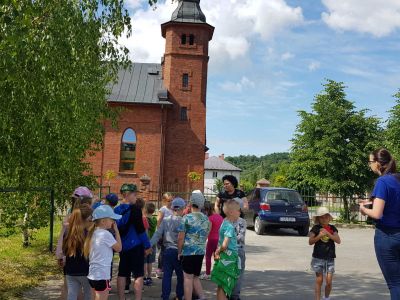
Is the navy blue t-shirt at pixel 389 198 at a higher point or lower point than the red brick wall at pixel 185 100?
lower

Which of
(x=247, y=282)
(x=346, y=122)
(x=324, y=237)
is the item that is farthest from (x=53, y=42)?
(x=346, y=122)

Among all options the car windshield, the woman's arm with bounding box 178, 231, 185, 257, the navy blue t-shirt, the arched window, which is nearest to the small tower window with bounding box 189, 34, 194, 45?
the arched window

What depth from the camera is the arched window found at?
3675 cm

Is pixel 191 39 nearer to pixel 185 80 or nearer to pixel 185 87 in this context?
pixel 185 80

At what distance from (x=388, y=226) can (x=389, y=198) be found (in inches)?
10.7

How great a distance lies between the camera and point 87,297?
5078 millimetres

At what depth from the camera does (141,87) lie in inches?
1526

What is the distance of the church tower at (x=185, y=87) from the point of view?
3597 cm

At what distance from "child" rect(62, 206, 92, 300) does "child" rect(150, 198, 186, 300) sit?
1461 mm

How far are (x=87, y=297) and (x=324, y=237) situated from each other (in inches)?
127

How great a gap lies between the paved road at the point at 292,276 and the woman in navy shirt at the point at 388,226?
8.35 feet

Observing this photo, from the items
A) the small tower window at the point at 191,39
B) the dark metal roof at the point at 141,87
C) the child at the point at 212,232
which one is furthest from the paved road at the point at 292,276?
the small tower window at the point at 191,39

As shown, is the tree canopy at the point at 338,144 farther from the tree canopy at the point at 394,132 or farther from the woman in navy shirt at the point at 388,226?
the woman in navy shirt at the point at 388,226

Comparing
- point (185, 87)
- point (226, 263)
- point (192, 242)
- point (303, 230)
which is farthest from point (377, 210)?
point (185, 87)
